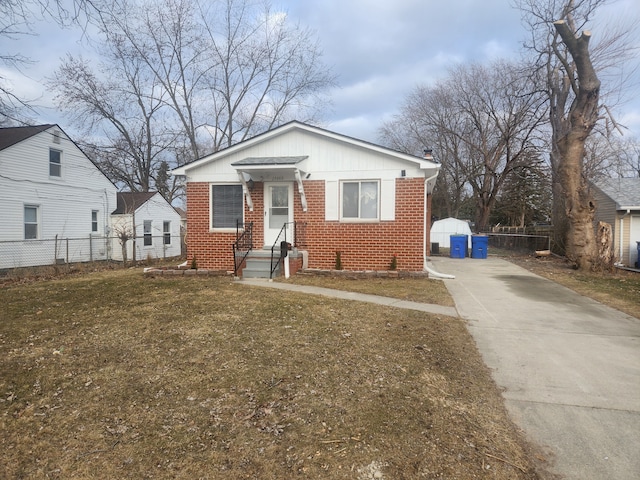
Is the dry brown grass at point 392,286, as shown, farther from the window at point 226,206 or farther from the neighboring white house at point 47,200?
the neighboring white house at point 47,200

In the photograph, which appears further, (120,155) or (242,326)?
(120,155)

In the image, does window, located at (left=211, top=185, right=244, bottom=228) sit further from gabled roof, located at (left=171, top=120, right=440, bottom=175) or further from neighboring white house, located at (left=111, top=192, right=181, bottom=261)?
neighboring white house, located at (left=111, top=192, right=181, bottom=261)

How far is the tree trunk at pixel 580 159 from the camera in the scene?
39.0 ft

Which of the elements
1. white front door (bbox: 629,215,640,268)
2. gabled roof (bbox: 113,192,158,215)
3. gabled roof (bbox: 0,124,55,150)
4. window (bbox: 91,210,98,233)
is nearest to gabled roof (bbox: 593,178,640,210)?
white front door (bbox: 629,215,640,268)

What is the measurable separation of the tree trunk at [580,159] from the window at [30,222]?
68.3ft

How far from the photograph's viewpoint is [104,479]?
217cm

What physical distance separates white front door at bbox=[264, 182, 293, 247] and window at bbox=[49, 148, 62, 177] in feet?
40.4

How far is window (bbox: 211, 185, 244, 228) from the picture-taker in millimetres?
10977

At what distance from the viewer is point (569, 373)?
387cm

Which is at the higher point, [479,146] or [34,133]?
[479,146]

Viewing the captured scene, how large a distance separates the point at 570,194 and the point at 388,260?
736cm

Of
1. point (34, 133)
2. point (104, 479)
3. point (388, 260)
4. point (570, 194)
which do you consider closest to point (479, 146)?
point (570, 194)

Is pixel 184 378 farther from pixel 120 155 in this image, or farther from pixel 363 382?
pixel 120 155

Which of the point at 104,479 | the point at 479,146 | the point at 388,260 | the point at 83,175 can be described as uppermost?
the point at 479,146
